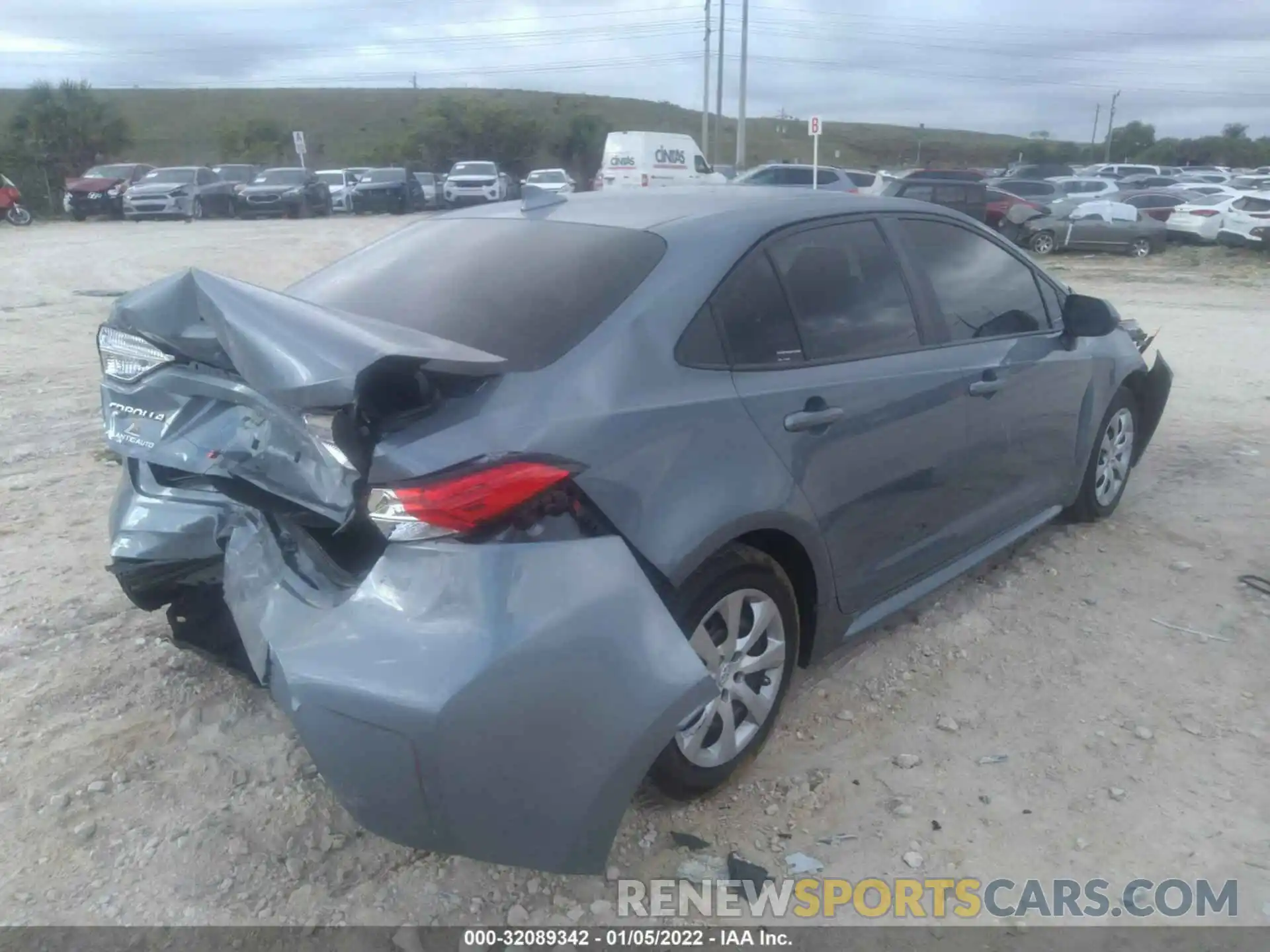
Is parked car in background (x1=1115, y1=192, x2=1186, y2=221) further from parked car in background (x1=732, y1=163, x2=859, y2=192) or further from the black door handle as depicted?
the black door handle

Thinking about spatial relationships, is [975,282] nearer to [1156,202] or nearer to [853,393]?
[853,393]

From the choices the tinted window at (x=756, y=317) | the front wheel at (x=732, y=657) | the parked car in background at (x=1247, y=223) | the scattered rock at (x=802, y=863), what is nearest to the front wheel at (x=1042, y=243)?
the parked car in background at (x=1247, y=223)

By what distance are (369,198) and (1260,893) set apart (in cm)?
3210

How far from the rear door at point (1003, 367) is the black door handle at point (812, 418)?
79 centimetres

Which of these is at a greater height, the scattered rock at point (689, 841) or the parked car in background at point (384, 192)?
the scattered rock at point (689, 841)

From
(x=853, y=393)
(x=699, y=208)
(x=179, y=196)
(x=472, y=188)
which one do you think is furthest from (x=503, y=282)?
Answer: (x=472, y=188)

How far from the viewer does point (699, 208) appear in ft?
10.6

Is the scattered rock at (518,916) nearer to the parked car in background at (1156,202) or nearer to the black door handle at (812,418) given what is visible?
the black door handle at (812,418)

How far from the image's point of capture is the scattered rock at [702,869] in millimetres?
2693

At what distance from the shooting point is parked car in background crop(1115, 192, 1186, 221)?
25578 millimetres

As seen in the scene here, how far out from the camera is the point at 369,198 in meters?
31.5

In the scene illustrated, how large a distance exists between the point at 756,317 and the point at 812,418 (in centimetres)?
35

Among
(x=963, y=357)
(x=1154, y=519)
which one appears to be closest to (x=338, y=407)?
(x=963, y=357)

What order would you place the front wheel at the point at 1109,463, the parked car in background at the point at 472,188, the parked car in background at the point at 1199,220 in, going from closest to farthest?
the front wheel at the point at 1109,463, the parked car in background at the point at 1199,220, the parked car in background at the point at 472,188
